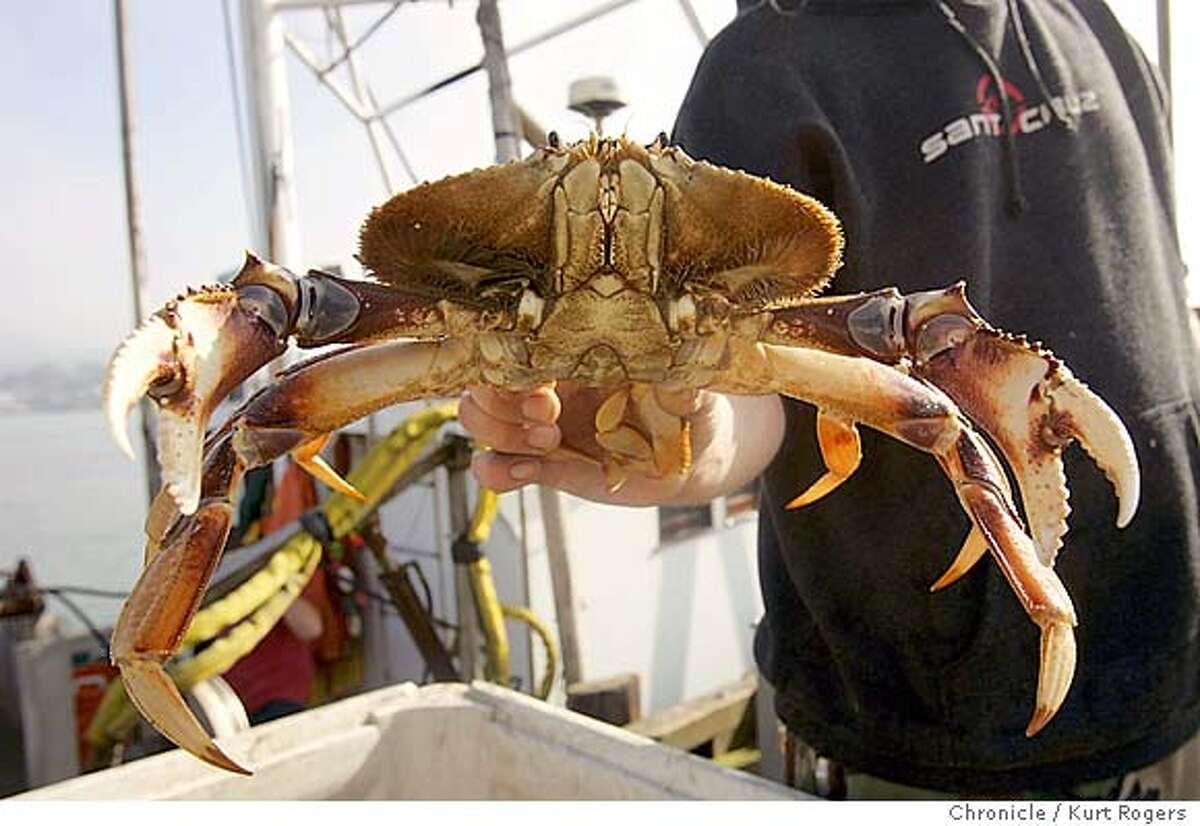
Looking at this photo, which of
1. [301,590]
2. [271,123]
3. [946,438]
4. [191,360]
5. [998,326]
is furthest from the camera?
[271,123]

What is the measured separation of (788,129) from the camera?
103cm

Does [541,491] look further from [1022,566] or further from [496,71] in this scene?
[1022,566]

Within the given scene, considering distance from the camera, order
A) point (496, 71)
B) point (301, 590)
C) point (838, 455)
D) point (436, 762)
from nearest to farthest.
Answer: point (838, 455) → point (436, 762) → point (496, 71) → point (301, 590)

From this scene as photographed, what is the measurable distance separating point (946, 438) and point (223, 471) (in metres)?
0.50

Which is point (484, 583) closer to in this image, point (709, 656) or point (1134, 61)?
point (709, 656)

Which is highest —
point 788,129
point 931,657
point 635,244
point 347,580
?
point 788,129

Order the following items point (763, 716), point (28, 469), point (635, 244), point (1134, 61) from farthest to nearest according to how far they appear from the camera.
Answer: point (28, 469)
point (763, 716)
point (1134, 61)
point (635, 244)

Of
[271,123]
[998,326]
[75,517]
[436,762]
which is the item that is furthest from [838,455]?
[75,517]

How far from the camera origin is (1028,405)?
68cm

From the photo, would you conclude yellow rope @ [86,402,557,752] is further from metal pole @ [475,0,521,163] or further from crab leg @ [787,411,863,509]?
crab leg @ [787,411,863,509]

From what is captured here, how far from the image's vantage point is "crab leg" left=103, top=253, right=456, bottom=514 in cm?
59

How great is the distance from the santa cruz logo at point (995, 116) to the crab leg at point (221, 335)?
605 millimetres

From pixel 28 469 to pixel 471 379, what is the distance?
364cm

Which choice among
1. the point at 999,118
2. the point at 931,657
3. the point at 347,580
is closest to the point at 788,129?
the point at 999,118
